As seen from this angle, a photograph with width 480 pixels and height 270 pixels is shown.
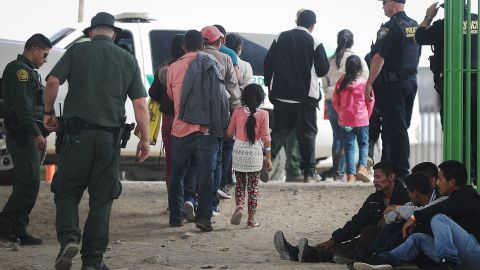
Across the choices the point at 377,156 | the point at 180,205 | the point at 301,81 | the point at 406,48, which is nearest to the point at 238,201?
the point at 180,205

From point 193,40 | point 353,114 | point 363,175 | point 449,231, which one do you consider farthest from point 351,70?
point 449,231

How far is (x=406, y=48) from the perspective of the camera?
1388 cm

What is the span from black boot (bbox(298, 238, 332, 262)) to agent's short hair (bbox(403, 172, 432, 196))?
36.4 inches

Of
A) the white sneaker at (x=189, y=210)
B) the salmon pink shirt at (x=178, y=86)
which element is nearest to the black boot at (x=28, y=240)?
the salmon pink shirt at (x=178, y=86)

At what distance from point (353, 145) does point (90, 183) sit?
25.3ft

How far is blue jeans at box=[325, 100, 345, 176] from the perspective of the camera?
59.4 feet

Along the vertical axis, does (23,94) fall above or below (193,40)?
below

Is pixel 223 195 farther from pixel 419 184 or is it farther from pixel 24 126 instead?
pixel 419 184

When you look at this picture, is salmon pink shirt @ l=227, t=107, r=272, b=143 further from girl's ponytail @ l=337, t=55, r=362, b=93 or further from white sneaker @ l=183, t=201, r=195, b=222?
girl's ponytail @ l=337, t=55, r=362, b=93

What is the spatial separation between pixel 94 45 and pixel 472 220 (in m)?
2.77

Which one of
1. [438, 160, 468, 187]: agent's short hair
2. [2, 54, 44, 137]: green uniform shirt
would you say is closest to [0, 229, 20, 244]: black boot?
[2, 54, 44, 137]: green uniform shirt

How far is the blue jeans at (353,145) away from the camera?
17.6m

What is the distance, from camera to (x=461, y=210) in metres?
9.95

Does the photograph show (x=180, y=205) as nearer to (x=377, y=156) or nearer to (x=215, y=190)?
(x=215, y=190)
